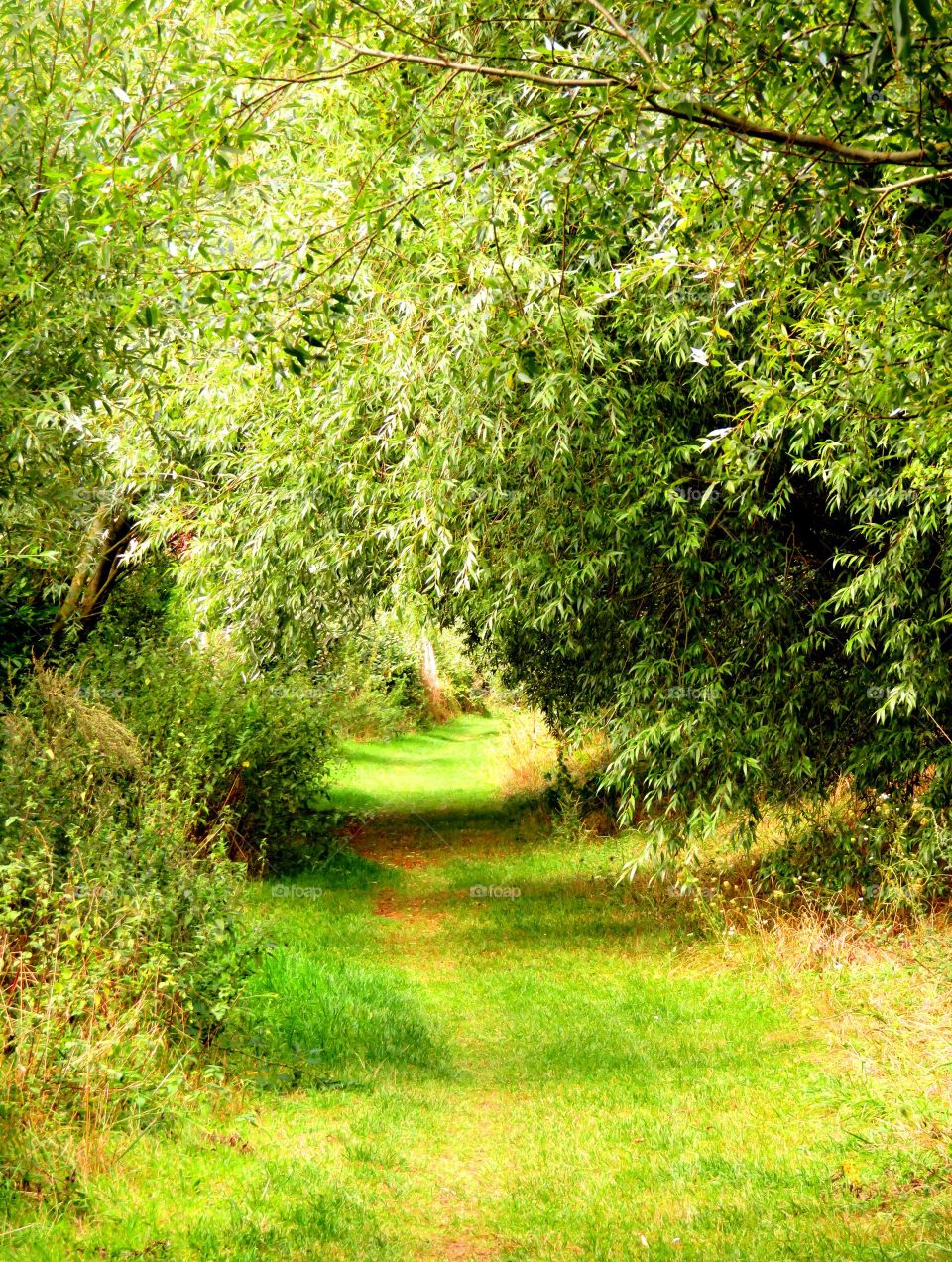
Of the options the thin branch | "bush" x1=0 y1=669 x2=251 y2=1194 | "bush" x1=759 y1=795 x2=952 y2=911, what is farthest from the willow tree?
"bush" x1=0 y1=669 x2=251 y2=1194

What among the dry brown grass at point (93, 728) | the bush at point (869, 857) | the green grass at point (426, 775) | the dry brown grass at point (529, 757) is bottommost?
the green grass at point (426, 775)

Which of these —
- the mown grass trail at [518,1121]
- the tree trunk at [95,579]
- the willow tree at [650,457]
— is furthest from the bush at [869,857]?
the tree trunk at [95,579]

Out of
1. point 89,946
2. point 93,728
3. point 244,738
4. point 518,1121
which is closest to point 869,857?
point 518,1121

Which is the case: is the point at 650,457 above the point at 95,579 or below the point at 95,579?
above

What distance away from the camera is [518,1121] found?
7.61 m

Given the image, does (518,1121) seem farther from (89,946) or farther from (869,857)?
(869,857)

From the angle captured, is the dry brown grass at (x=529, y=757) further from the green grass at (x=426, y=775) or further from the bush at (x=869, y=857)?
the bush at (x=869, y=857)

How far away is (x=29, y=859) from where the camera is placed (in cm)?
657

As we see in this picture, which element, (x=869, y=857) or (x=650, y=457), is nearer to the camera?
(x=650, y=457)

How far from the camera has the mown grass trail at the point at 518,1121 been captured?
5.53 metres

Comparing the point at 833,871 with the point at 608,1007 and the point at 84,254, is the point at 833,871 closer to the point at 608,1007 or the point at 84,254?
the point at 608,1007

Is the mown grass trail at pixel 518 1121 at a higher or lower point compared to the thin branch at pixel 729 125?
lower

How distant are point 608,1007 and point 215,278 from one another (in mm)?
7395

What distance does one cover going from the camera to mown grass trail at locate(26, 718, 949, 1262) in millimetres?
5527
